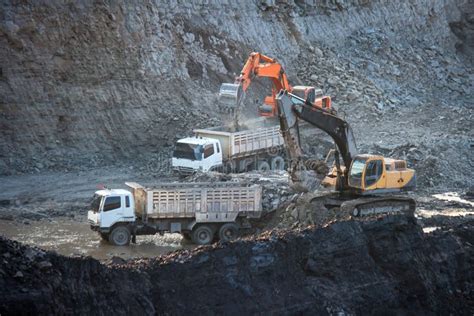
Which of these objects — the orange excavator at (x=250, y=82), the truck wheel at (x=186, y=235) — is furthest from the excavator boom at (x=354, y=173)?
the orange excavator at (x=250, y=82)

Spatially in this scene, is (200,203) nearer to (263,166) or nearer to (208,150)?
(208,150)

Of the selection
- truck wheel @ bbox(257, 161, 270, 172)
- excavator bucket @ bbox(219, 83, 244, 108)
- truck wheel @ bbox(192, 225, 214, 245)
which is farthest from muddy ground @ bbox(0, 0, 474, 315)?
truck wheel @ bbox(257, 161, 270, 172)

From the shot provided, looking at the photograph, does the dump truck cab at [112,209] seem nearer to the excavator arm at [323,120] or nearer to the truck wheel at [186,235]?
the truck wheel at [186,235]

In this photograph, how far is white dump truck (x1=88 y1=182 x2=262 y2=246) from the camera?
84.4 feet

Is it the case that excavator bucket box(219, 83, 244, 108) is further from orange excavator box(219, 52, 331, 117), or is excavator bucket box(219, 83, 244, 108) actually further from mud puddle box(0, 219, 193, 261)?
mud puddle box(0, 219, 193, 261)

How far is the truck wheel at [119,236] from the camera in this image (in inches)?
1017

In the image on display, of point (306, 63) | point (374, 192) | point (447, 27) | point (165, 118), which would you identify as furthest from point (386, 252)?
point (447, 27)

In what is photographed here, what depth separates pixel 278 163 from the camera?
33.8 meters

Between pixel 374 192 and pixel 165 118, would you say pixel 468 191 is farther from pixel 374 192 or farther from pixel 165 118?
pixel 165 118

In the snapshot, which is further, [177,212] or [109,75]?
[109,75]

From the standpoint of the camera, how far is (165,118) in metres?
37.0

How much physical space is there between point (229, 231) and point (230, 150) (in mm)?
6641

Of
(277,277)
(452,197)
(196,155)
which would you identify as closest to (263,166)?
(196,155)

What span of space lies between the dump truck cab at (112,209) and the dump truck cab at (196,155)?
19.2 ft
